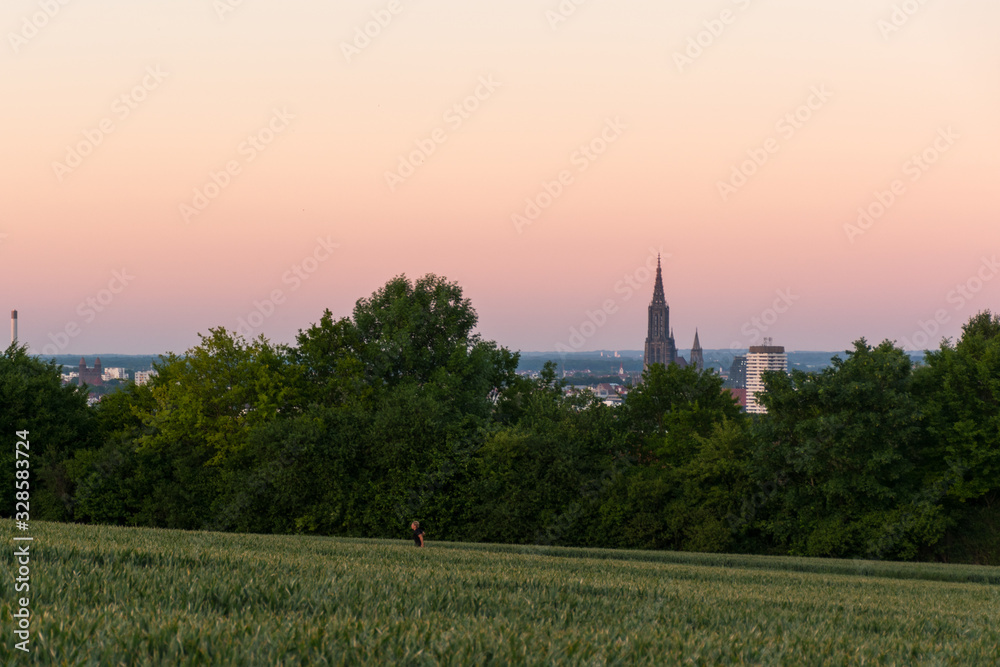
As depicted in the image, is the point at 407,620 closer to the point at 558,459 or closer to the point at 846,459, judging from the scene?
the point at 846,459

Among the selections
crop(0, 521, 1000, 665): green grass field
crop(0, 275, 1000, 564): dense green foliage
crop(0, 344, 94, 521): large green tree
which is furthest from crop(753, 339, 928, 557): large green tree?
crop(0, 344, 94, 521): large green tree

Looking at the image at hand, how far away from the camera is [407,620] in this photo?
6.44 metres

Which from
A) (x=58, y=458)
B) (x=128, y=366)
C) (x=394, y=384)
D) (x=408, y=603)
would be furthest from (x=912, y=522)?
(x=128, y=366)

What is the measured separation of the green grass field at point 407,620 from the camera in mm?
5250

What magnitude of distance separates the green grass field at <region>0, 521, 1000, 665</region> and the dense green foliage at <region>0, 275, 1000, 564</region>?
3688 centimetres

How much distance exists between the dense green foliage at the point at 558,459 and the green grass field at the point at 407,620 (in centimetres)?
3688

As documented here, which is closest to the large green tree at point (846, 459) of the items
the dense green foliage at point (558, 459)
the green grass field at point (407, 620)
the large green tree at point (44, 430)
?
the dense green foliage at point (558, 459)

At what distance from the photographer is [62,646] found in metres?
4.99

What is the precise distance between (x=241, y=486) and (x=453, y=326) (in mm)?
25502

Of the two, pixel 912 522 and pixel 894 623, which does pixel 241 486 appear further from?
pixel 894 623

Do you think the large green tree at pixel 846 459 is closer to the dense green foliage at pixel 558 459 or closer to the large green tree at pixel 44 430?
the dense green foliage at pixel 558 459

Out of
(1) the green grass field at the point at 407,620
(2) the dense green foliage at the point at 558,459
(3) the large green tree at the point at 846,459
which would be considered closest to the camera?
(1) the green grass field at the point at 407,620

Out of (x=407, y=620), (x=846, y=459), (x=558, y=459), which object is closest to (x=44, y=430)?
(x=558, y=459)

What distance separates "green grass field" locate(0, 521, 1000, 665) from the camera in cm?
525
